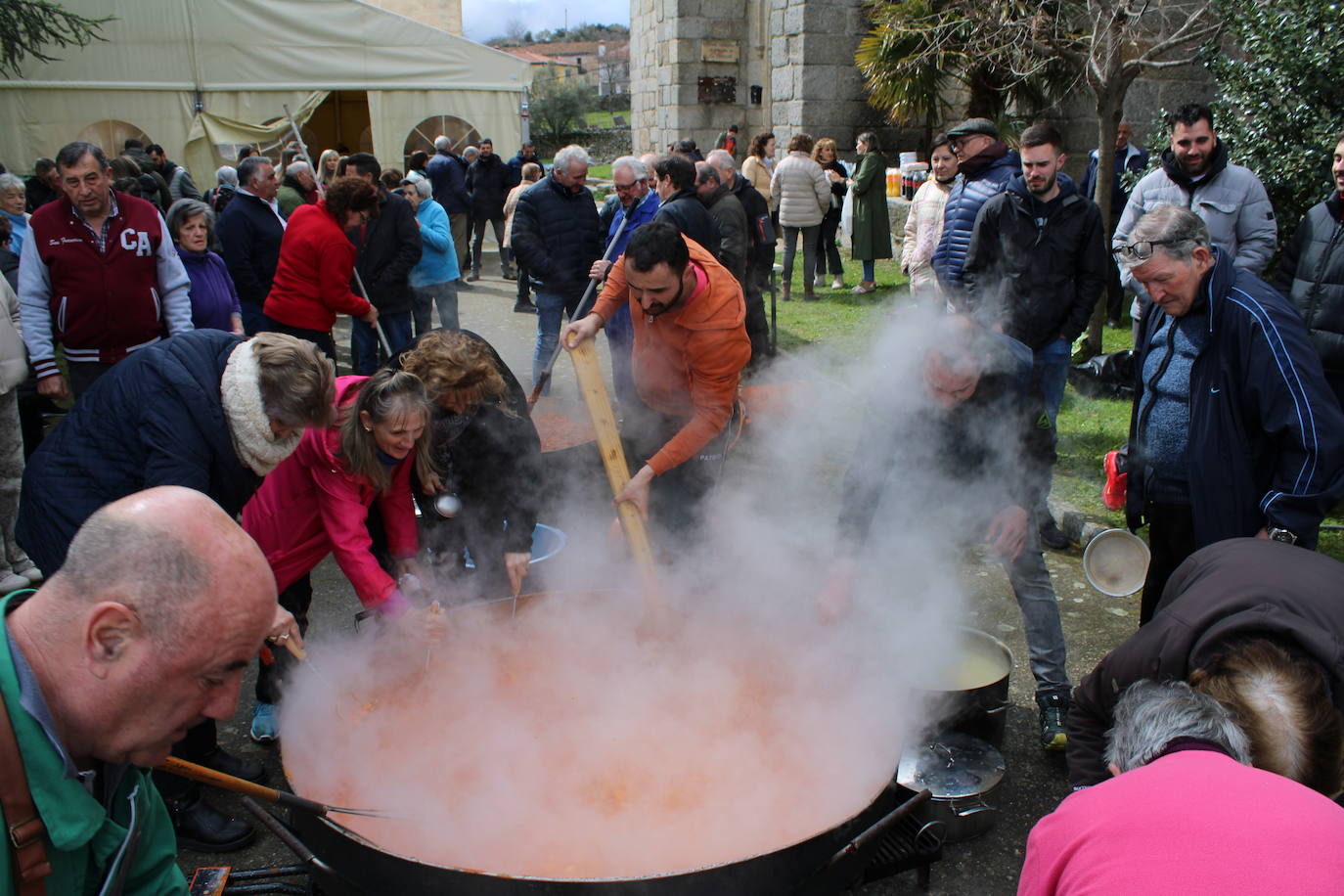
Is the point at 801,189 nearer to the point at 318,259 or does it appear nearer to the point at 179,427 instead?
the point at 318,259

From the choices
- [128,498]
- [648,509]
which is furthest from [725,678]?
[128,498]

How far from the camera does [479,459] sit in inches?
136

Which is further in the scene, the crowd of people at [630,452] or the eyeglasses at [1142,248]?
the eyeglasses at [1142,248]

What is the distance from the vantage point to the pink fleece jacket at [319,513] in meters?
2.87

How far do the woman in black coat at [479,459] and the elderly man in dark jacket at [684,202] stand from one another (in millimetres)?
2499

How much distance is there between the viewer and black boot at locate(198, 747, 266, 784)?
303cm

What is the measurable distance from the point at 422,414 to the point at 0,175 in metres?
4.52

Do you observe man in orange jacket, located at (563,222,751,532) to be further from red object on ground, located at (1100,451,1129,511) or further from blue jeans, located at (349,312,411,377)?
blue jeans, located at (349,312,411,377)

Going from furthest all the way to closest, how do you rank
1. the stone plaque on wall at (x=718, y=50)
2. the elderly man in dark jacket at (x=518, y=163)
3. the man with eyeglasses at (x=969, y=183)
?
the stone plaque on wall at (x=718, y=50), the elderly man in dark jacket at (x=518, y=163), the man with eyeglasses at (x=969, y=183)

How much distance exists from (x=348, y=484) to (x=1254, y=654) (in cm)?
239

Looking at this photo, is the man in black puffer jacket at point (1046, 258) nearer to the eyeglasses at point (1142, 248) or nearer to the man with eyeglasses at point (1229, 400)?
the man with eyeglasses at point (1229, 400)

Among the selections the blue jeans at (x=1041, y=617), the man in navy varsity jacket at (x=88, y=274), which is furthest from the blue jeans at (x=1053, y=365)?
the man in navy varsity jacket at (x=88, y=274)

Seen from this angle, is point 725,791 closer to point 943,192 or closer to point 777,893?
point 777,893

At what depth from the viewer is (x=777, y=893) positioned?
2074 mm
